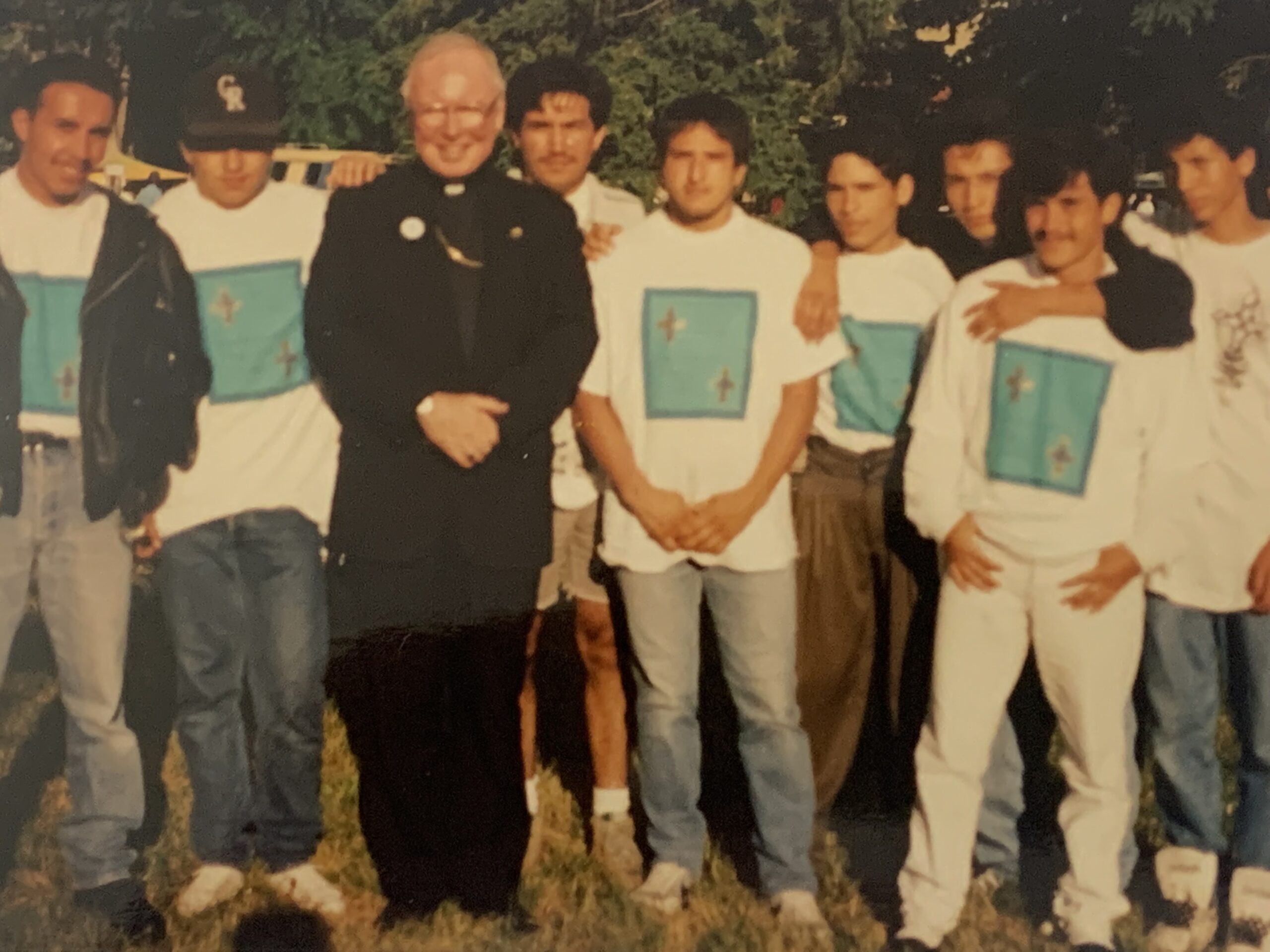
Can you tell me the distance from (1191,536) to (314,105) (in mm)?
2600

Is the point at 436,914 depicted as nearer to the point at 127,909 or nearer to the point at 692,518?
the point at 127,909

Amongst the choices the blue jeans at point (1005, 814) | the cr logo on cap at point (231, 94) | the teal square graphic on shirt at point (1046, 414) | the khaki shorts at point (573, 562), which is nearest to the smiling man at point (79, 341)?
the cr logo on cap at point (231, 94)

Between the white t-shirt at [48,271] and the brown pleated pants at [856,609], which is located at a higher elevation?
the white t-shirt at [48,271]

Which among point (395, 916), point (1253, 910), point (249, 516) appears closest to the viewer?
point (249, 516)

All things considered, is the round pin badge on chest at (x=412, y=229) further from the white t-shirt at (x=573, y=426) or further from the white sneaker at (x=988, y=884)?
the white sneaker at (x=988, y=884)

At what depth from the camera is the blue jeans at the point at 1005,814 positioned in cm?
355

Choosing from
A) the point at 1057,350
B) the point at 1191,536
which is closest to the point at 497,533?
the point at 1057,350

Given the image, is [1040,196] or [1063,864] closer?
[1040,196]

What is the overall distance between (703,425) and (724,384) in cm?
12

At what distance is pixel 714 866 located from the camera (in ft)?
12.3

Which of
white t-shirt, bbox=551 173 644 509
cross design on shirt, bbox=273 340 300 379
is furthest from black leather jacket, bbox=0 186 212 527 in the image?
white t-shirt, bbox=551 173 644 509

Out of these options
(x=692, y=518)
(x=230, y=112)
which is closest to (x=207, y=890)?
(x=692, y=518)

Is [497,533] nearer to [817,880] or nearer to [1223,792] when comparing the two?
[817,880]

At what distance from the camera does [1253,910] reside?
11.7 feet
